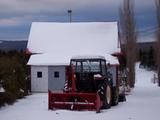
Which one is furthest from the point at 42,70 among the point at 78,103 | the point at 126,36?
the point at 78,103

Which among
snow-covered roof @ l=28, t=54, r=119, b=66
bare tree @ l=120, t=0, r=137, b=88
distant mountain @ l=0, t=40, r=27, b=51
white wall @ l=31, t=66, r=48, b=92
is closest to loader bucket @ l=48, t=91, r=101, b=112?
snow-covered roof @ l=28, t=54, r=119, b=66

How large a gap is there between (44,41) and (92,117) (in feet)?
84.8

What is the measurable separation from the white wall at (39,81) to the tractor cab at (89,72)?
16.0 m

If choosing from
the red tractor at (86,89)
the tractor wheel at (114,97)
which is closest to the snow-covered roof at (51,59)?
the tractor wheel at (114,97)

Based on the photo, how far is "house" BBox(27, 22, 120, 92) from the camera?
4116 centimetres

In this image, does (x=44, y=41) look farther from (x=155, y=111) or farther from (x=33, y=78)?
(x=155, y=111)

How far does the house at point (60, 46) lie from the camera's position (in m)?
41.2

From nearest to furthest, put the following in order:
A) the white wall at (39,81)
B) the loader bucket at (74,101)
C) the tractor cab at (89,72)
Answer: the loader bucket at (74,101) < the tractor cab at (89,72) < the white wall at (39,81)

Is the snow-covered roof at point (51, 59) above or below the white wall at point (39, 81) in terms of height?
above

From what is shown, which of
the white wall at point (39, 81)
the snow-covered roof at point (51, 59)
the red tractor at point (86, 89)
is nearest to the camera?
the red tractor at point (86, 89)

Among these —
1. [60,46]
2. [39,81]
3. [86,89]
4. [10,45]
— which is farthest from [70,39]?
[10,45]

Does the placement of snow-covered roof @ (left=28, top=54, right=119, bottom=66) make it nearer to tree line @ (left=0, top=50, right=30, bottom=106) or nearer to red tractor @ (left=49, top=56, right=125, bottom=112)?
tree line @ (left=0, top=50, right=30, bottom=106)

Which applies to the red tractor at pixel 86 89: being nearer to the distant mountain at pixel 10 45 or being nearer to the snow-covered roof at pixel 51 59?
the snow-covered roof at pixel 51 59

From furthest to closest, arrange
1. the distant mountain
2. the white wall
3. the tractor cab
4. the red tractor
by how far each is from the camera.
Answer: the distant mountain, the white wall, the tractor cab, the red tractor
